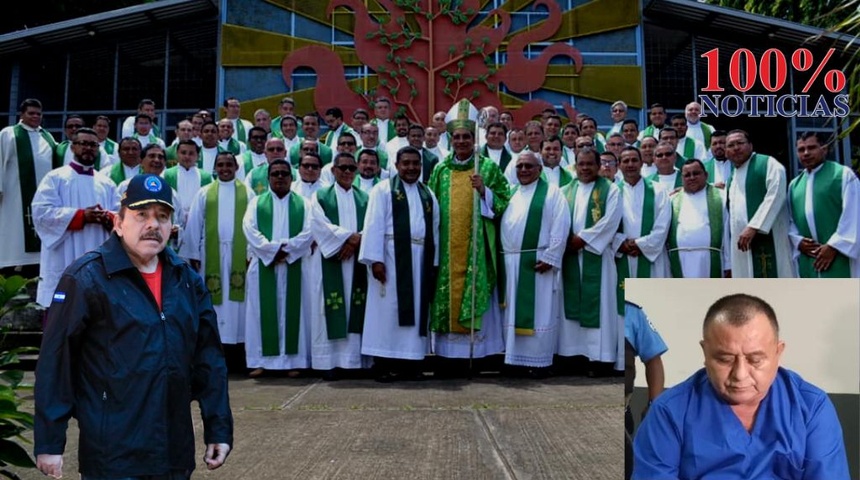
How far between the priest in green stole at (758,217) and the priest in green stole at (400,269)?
2918 millimetres

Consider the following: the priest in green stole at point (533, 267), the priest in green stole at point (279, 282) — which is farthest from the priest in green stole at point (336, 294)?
the priest in green stole at point (533, 267)

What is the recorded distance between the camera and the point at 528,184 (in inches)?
314

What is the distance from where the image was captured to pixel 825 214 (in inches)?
284

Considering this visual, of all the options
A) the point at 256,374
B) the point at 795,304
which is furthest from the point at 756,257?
the point at 795,304

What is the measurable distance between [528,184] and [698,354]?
5753 mm

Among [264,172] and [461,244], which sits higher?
[264,172]

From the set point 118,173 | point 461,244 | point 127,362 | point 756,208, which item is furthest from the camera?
point 118,173

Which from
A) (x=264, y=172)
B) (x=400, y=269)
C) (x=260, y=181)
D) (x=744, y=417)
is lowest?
(x=744, y=417)

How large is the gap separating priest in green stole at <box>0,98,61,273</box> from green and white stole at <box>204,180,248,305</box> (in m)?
2.62

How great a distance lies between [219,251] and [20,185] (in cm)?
312

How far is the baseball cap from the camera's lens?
310 cm

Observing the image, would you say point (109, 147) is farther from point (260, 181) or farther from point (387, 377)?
point (387, 377)

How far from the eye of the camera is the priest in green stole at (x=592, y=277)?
25.5ft

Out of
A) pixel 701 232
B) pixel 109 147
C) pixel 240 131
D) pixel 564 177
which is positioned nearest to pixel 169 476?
pixel 701 232
